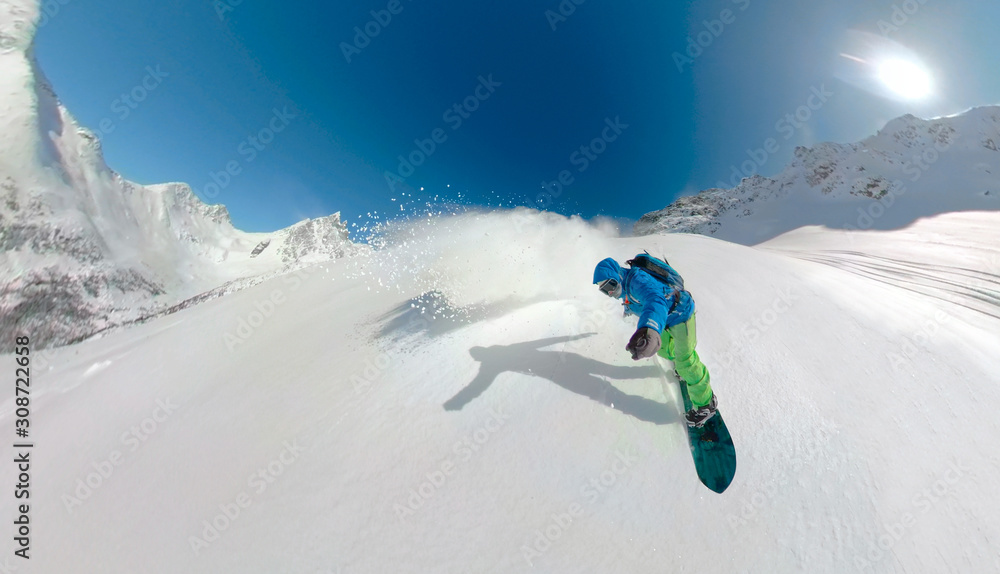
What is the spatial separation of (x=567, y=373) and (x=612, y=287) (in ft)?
4.00

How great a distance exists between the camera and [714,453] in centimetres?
305

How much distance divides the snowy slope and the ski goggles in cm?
100

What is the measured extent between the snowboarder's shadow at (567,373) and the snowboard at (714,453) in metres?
0.29

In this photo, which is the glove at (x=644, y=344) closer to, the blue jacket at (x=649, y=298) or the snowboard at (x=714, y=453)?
the blue jacket at (x=649, y=298)

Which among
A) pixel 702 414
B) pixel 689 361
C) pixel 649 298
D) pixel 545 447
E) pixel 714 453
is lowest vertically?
pixel 545 447

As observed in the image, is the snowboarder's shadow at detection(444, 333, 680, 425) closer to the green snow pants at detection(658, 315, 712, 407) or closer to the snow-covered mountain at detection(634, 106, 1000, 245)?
the green snow pants at detection(658, 315, 712, 407)

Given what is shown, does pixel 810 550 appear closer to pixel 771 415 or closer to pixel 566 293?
pixel 771 415

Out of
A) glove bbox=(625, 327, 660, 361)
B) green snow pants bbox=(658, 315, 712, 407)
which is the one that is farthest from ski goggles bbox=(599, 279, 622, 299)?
glove bbox=(625, 327, 660, 361)

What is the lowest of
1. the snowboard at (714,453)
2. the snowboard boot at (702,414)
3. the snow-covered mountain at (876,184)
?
the snowboard at (714,453)

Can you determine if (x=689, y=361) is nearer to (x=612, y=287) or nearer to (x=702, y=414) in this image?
(x=702, y=414)

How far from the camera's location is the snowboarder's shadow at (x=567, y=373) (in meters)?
3.61

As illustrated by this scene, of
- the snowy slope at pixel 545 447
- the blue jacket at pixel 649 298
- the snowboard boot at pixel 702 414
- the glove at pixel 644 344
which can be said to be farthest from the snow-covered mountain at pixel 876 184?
the glove at pixel 644 344

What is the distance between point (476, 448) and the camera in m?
3.37

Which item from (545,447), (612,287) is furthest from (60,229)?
(612,287)
